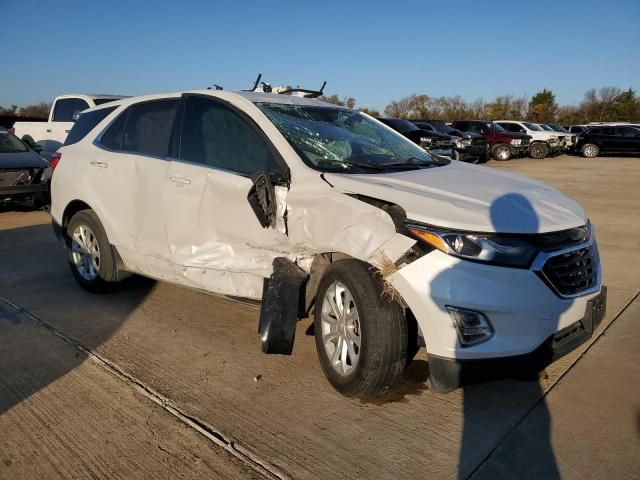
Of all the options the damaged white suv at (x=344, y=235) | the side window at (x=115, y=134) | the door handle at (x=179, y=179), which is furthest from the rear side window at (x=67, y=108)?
the door handle at (x=179, y=179)

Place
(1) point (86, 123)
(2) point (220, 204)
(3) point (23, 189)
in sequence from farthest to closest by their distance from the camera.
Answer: (3) point (23, 189), (1) point (86, 123), (2) point (220, 204)

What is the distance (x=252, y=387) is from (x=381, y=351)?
0.95 meters

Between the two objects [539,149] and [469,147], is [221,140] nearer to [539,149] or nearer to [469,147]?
[469,147]

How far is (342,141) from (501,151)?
2175 cm

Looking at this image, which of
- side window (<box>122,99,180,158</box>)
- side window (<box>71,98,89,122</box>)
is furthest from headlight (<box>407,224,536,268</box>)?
side window (<box>71,98,89,122</box>)

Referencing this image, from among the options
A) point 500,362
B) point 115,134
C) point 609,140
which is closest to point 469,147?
point 609,140

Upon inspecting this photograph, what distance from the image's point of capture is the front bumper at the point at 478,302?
8.72 ft

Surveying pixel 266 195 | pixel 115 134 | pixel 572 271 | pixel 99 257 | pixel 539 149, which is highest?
pixel 115 134

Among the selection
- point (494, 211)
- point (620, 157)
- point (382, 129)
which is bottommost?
point (620, 157)

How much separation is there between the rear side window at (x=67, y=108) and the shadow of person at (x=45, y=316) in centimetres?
634

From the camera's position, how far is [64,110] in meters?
12.5

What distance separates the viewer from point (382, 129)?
4.62m

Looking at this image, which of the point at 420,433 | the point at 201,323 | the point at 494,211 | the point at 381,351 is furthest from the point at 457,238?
the point at 201,323

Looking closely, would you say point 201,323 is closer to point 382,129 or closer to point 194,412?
point 194,412
